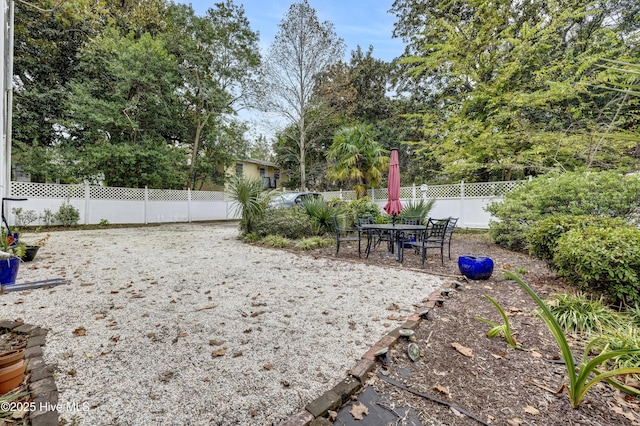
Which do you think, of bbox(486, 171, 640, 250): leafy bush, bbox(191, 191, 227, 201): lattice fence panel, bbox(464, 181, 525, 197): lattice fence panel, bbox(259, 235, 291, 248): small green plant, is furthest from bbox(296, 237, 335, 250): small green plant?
bbox(191, 191, 227, 201): lattice fence panel

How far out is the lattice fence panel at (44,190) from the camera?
955 cm

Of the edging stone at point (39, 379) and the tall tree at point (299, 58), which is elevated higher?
the tall tree at point (299, 58)

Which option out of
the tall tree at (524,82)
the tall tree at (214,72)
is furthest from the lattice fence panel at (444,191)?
the tall tree at (214,72)

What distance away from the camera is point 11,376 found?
159 cm

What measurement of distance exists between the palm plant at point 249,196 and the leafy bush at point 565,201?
592 centimetres

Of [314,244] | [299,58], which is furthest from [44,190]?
[299,58]

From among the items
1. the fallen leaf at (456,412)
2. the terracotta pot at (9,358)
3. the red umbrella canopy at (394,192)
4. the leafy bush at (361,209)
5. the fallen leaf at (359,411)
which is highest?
the red umbrella canopy at (394,192)

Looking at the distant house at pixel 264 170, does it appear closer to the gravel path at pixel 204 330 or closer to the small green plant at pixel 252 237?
the small green plant at pixel 252 237

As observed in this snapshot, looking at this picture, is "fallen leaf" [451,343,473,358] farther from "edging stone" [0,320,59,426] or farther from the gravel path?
"edging stone" [0,320,59,426]

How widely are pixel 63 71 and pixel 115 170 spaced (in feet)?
16.0

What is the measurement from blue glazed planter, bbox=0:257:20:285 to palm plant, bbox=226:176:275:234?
4.55 meters

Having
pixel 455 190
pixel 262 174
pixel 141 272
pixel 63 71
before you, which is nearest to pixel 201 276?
pixel 141 272

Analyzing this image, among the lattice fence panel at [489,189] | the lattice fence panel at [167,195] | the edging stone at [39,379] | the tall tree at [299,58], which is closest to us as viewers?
the edging stone at [39,379]

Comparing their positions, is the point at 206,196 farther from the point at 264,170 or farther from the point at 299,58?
the point at 299,58
